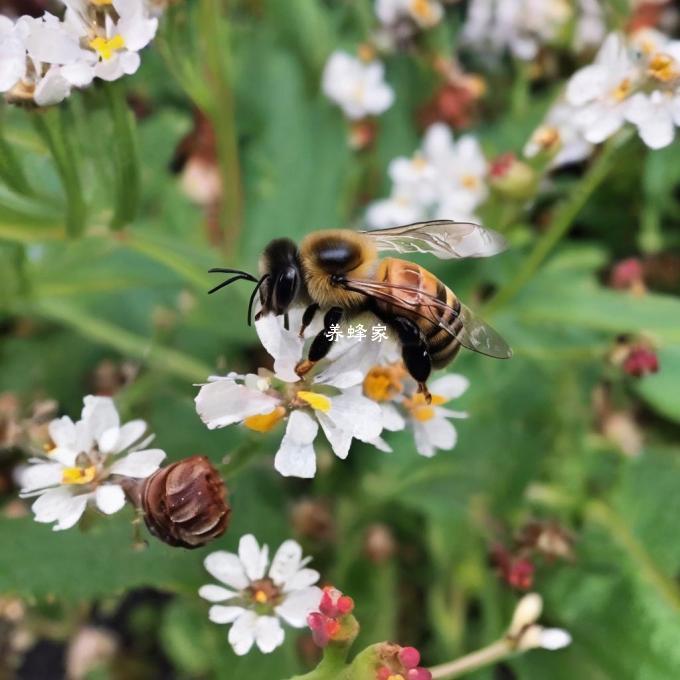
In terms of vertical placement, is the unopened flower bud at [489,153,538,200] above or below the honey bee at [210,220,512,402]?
above

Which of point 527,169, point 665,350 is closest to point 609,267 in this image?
point 665,350

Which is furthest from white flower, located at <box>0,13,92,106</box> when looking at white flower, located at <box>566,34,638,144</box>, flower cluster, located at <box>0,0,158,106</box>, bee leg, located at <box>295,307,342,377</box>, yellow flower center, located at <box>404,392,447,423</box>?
white flower, located at <box>566,34,638,144</box>

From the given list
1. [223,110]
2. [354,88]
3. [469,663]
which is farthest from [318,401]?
[354,88]

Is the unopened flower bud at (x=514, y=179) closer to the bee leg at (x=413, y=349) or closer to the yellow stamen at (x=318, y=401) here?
the bee leg at (x=413, y=349)

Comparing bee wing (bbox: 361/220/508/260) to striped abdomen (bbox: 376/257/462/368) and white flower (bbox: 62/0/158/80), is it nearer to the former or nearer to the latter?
striped abdomen (bbox: 376/257/462/368)

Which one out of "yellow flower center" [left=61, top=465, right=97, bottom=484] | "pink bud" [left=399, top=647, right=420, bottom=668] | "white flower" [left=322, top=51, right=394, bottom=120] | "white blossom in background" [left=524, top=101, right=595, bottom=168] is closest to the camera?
"pink bud" [left=399, top=647, right=420, bottom=668]

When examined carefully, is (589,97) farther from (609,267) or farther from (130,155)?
(609,267)
